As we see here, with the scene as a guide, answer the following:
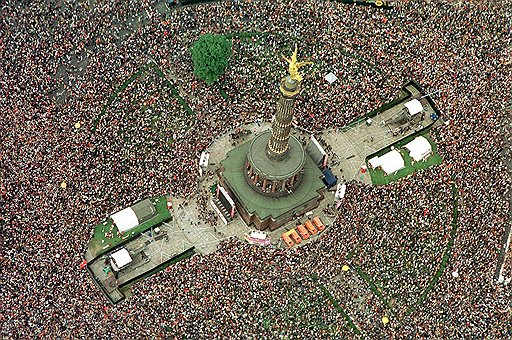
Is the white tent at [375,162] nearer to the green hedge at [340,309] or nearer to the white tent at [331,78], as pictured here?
the white tent at [331,78]

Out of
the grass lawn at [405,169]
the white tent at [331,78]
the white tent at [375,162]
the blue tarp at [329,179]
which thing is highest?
the white tent at [331,78]

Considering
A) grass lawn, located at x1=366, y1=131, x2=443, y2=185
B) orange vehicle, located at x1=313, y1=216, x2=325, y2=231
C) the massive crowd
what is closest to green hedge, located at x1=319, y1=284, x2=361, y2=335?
the massive crowd

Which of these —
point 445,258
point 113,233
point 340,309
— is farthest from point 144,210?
point 445,258

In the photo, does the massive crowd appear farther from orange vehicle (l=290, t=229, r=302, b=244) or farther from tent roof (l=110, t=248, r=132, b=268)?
tent roof (l=110, t=248, r=132, b=268)

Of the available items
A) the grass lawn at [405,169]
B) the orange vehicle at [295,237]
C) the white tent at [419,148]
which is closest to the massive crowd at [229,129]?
the grass lawn at [405,169]

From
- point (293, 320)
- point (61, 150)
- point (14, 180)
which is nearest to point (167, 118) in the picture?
point (61, 150)

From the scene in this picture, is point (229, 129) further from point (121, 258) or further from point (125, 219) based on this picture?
point (121, 258)
